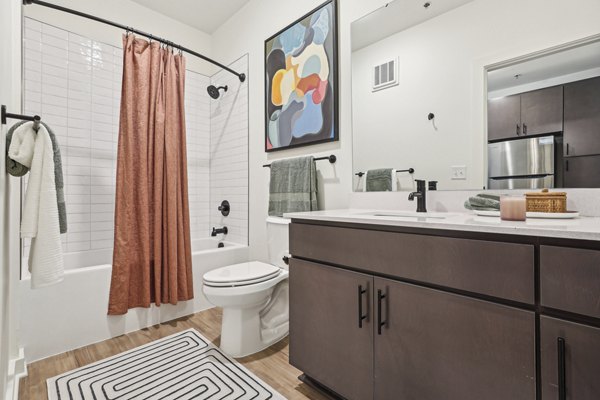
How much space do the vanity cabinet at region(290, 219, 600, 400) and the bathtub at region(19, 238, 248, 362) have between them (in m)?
1.32

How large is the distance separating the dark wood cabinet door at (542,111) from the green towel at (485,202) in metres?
0.32

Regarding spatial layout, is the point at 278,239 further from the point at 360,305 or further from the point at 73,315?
the point at 73,315

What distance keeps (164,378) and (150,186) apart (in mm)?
1236

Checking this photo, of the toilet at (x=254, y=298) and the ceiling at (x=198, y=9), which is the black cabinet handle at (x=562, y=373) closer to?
the toilet at (x=254, y=298)

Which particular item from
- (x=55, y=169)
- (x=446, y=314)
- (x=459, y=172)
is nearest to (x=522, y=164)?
(x=459, y=172)

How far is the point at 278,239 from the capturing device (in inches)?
73.8

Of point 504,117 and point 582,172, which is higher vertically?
point 504,117

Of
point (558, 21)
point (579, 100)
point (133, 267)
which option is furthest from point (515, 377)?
point (133, 267)

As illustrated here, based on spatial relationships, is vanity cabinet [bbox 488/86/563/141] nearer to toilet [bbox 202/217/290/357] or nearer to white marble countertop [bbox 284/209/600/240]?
white marble countertop [bbox 284/209/600/240]

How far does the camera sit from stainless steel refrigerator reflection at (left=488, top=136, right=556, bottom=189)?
1.14 metres

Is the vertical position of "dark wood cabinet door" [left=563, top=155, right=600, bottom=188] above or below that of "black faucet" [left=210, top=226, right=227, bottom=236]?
above

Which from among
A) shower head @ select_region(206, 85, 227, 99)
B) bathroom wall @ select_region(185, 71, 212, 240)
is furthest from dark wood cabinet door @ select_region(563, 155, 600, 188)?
bathroom wall @ select_region(185, 71, 212, 240)

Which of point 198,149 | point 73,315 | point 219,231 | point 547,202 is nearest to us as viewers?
point 547,202

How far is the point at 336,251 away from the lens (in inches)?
46.3
